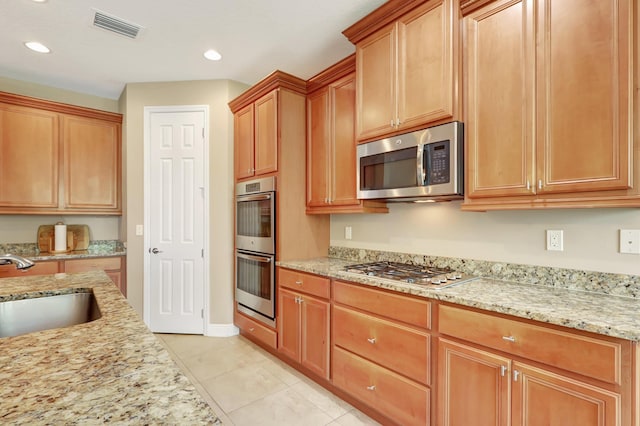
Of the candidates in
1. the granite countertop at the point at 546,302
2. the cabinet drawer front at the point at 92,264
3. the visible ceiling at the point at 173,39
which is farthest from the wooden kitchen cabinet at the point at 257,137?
the cabinet drawer front at the point at 92,264

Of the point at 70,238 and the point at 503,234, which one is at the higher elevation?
the point at 503,234

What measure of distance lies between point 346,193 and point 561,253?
1427mm

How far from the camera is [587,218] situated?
1.63 meters

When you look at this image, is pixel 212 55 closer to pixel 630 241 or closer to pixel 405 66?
pixel 405 66

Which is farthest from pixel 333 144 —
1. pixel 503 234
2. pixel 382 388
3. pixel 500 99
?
pixel 382 388

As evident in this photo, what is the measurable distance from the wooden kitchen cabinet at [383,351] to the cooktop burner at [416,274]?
4.6 inches

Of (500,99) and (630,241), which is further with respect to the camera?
(500,99)

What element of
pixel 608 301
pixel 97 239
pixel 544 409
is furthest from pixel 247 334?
pixel 608 301

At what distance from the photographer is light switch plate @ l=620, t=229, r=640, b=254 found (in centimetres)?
149

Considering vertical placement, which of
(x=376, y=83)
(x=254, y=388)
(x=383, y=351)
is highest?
(x=376, y=83)

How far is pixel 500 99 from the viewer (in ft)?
5.44

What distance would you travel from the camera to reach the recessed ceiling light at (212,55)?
2845 millimetres

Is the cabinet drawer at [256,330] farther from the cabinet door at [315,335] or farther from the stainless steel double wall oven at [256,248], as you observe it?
the cabinet door at [315,335]

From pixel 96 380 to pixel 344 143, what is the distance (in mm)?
2225
